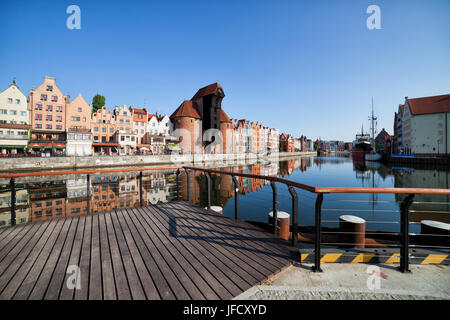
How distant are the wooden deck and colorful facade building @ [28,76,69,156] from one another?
42.7 m

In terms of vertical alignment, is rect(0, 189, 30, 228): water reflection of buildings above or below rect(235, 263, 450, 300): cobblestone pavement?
below

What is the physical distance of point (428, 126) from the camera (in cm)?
4847

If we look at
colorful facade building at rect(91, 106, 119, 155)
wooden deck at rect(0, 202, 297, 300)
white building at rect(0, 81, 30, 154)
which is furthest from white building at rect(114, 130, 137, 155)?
wooden deck at rect(0, 202, 297, 300)

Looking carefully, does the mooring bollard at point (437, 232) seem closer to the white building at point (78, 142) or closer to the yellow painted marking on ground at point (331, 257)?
the yellow painted marking on ground at point (331, 257)

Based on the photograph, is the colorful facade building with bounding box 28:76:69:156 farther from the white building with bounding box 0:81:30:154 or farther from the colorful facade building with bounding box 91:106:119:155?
the colorful facade building with bounding box 91:106:119:155

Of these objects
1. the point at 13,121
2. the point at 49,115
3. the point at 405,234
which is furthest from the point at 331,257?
the point at 13,121

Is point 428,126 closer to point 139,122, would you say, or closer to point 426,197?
point 426,197

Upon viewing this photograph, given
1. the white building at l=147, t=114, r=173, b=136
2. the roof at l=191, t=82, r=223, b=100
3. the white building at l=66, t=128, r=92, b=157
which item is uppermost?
the roof at l=191, t=82, r=223, b=100

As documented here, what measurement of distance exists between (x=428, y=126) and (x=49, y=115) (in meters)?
90.3

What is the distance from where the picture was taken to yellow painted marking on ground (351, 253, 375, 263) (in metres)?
2.57

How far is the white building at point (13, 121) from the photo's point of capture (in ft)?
109

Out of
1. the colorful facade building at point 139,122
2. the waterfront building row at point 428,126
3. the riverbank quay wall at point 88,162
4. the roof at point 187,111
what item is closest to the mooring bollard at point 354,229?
the riverbank quay wall at point 88,162

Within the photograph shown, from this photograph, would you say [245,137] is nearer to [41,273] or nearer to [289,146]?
Answer: [289,146]
